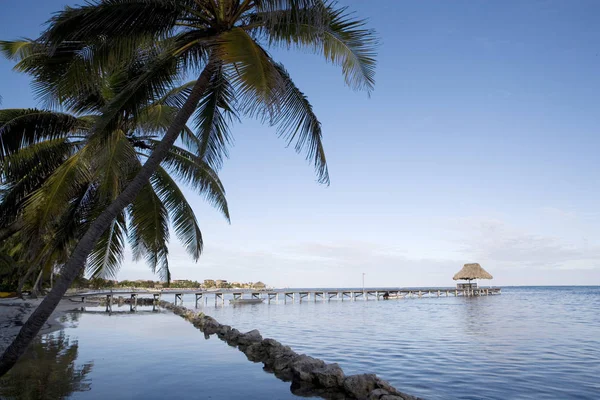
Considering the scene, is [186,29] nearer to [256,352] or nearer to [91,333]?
[256,352]

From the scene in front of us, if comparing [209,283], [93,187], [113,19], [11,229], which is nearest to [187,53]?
[113,19]

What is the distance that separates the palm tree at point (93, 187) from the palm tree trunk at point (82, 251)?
7.53 ft

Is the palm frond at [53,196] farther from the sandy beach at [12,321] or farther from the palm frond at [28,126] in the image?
the sandy beach at [12,321]

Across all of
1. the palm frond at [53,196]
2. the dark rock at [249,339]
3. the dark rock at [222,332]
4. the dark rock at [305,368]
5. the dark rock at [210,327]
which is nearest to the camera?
the palm frond at [53,196]

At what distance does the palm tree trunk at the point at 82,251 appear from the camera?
5922 mm

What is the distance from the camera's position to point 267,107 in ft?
19.2

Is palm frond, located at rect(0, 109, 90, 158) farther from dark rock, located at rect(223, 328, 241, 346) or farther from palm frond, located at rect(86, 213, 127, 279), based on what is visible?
dark rock, located at rect(223, 328, 241, 346)

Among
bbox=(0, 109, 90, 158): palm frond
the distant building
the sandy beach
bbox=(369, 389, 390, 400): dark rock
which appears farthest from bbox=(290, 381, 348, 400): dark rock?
the distant building

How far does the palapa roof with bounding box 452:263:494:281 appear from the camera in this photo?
57.6 metres

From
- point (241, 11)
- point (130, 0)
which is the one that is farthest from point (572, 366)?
point (130, 0)

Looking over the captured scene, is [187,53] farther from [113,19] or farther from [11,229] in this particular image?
[11,229]

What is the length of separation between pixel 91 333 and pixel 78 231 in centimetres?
801

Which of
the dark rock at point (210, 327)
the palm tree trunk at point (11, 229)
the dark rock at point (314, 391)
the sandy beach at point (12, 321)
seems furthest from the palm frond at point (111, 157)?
the dark rock at point (210, 327)

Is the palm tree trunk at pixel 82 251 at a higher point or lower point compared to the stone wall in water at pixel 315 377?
higher
